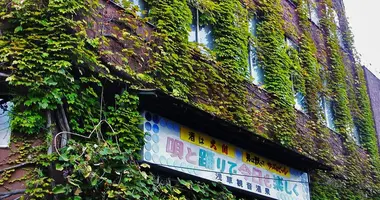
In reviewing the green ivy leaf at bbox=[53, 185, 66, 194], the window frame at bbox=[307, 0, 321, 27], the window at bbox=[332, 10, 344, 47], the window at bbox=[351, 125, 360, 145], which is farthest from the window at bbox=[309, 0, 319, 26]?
the green ivy leaf at bbox=[53, 185, 66, 194]

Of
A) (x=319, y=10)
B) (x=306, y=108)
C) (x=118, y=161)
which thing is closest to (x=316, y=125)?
(x=306, y=108)

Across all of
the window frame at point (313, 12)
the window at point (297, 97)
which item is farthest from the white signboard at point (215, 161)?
the window frame at point (313, 12)

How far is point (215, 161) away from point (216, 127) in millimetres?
592

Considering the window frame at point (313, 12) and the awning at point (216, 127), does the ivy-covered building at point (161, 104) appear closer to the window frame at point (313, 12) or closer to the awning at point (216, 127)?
the awning at point (216, 127)

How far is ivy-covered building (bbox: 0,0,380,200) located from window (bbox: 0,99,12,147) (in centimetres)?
2

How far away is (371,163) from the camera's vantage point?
14.5m

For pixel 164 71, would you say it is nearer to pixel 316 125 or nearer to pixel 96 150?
pixel 96 150

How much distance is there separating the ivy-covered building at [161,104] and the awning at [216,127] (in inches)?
1.0

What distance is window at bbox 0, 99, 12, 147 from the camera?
5.97m

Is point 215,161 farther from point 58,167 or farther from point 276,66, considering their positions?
point 276,66

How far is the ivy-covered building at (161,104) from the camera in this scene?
602 centimetres

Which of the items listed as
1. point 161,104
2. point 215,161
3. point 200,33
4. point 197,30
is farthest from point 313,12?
point 161,104

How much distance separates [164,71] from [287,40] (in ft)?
19.4

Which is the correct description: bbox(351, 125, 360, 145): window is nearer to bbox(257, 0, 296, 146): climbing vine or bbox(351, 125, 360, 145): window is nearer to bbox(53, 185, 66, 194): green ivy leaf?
bbox(257, 0, 296, 146): climbing vine
